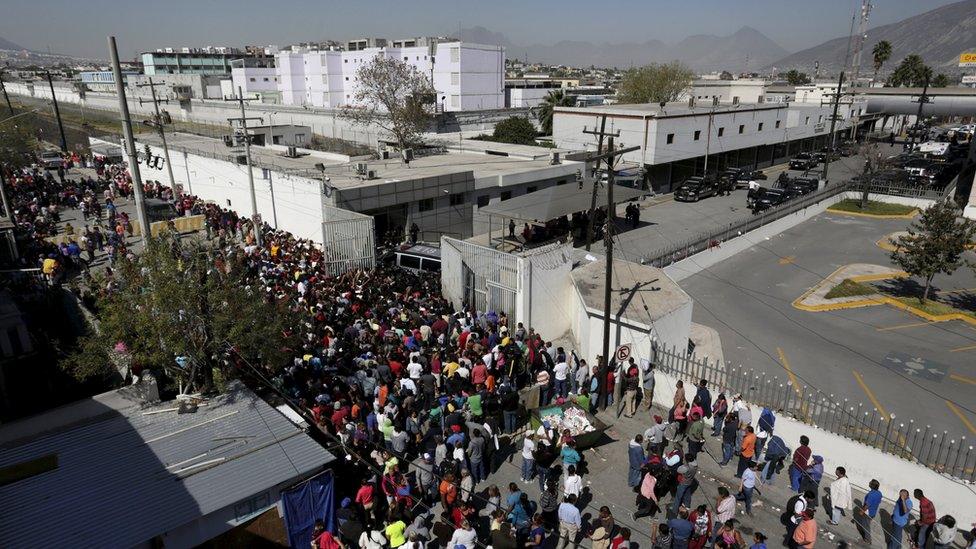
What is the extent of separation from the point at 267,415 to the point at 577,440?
5919mm

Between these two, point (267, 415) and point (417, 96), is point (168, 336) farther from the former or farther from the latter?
point (417, 96)

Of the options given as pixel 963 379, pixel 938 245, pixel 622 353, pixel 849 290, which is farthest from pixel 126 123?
pixel 938 245

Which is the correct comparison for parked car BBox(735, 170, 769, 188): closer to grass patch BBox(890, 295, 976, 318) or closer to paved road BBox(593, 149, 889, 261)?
paved road BBox(593, 149, 889, 261)

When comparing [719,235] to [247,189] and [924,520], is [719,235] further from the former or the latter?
[247,189]

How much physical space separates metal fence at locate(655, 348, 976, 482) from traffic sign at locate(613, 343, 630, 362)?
74 cm

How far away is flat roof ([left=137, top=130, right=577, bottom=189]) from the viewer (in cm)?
2502

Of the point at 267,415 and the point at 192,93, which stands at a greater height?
the point at 192,93

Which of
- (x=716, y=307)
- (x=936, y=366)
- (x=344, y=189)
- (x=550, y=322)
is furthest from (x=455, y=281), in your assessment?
(x=936, y=366)

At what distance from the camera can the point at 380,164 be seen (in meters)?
30.7

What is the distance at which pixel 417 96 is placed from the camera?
56.5m

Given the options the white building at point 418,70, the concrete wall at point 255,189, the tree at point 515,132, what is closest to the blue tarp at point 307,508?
the concrete wall at point 255,189

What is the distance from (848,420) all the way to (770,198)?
26586mm

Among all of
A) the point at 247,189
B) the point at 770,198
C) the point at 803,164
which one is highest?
the point at 247,189

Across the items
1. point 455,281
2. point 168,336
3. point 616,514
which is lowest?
point 616,514
